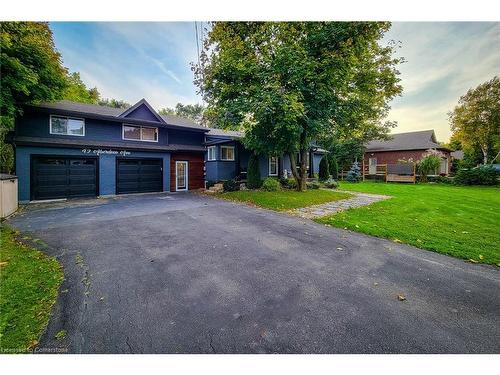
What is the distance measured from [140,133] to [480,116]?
118 ft

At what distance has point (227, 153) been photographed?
16.6m

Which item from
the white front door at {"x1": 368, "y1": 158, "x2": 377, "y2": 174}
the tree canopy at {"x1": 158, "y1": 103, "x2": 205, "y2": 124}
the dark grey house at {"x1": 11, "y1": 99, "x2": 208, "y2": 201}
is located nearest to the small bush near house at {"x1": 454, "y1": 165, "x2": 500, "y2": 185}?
the white front door at {"x1": 368, "y1": 158, "x2": 377, "y2": 174}

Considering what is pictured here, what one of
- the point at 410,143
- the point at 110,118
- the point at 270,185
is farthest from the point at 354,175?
the point at 110,118

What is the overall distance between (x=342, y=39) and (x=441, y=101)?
16.1 feet

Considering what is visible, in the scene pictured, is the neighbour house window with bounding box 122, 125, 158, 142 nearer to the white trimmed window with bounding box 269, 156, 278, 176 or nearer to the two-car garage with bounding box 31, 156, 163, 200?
the two-car garage with bounding box 31, 156, 163, 200

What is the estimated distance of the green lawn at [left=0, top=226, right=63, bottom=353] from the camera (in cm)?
223

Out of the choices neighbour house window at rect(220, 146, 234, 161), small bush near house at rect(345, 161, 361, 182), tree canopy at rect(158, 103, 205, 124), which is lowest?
small bush near house at rect(345, 161, 361, 182)

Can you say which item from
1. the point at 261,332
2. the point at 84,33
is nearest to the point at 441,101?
the point at 261,332

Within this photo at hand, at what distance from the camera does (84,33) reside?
19.4 feet

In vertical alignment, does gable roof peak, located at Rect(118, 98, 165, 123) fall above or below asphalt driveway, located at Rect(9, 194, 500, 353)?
above

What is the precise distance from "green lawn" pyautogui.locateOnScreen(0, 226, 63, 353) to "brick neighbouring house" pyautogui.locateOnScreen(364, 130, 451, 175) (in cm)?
3083

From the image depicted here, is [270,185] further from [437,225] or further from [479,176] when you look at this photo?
[479,176]

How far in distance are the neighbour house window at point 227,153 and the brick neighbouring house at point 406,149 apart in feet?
66.9
